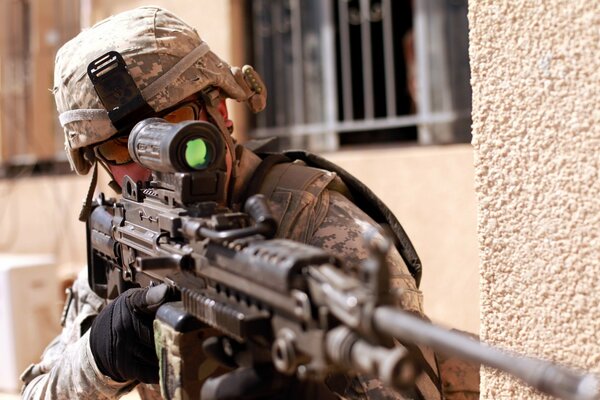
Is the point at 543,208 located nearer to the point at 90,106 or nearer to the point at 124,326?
the point at 124,326

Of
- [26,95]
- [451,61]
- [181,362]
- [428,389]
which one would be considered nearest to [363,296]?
[181,362]

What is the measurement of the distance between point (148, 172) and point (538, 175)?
90 centimetres

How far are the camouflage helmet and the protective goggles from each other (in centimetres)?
3

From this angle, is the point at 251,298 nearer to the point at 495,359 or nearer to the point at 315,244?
the point at 495,359

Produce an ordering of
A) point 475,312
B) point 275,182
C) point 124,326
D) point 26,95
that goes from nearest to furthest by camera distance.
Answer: point 124,326, point 275,182, point 475,312, point 26,95

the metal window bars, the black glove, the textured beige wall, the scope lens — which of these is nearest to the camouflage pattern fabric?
the black glove

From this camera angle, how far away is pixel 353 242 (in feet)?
5.17

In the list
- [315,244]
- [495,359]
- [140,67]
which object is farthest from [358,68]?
[495,359]

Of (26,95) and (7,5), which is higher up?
(7,5)

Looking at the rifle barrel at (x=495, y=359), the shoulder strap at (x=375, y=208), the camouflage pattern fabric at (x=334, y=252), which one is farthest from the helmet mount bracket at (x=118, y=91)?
the rifle barrel at (x=495, y=359)

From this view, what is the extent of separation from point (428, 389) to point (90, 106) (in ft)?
3.49

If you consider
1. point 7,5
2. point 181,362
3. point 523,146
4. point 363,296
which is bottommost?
point 181,362

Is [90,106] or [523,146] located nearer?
[523,146]

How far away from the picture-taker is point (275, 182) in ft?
5.73
